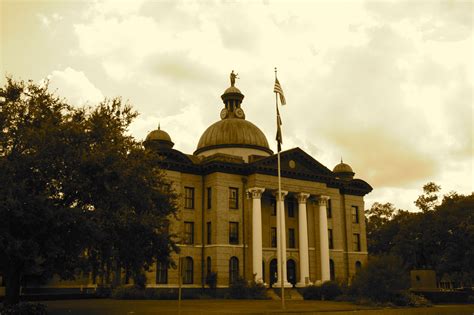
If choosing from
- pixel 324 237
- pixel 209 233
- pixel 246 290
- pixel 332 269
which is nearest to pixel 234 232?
pixel 209 233

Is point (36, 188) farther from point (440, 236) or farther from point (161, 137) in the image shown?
point (440, 236)

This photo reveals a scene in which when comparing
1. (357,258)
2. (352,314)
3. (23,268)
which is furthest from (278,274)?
(23,268)

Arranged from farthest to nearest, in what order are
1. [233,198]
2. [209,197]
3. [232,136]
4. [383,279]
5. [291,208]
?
[232,136] < [291,208] < [233,198] < [209,197] < [383,279]

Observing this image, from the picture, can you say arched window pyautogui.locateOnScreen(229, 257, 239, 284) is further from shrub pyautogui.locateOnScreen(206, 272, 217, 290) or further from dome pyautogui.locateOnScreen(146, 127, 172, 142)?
dome pyautogui.locateOnScreen(146, 127, 172, 142)

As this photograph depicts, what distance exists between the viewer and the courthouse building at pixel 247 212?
168 ft

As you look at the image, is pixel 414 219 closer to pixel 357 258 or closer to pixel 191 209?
pixel 357 258

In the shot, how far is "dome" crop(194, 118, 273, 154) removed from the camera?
197 feet

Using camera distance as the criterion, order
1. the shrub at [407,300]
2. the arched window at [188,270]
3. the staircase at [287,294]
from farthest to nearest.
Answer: the arched window at [188,270], the staircase at [287,294], the shrub at [407,300]

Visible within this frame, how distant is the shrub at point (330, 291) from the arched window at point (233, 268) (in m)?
9.42

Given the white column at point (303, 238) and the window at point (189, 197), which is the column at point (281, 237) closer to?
the white column at point (303, 238)

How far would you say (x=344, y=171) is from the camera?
69938 millimetres

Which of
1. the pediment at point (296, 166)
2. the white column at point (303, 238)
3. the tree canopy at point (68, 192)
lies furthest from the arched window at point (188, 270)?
the tree canopy at point (68, 192)

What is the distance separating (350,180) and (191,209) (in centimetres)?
2381

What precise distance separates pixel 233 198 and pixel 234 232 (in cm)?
350
